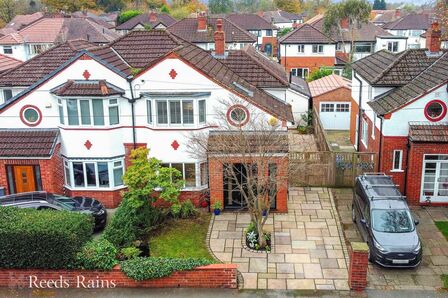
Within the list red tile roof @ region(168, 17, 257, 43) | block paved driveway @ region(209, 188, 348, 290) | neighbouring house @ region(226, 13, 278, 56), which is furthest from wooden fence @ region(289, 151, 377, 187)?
neighbouring house @ region(226, 13, 278, 56)

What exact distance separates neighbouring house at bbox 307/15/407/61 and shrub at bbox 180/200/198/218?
143 ft

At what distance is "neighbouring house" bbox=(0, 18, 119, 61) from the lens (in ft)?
185

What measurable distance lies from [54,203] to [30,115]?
15.1ft

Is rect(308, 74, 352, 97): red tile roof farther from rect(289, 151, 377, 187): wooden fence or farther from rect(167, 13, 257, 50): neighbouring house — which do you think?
rect(167, 13, 257, 50): neighbouring house

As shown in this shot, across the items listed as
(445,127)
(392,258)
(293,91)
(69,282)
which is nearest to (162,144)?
(69,282)

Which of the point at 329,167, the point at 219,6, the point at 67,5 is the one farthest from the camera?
the point at 219,6

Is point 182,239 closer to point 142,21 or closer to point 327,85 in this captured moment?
point 327,85

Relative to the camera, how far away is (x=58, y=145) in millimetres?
20891

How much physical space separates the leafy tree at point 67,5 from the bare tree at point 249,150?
283ft

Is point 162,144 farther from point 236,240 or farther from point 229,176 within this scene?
point 236,240

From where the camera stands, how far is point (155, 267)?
573 inches

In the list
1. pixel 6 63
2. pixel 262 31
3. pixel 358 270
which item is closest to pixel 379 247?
pixel 358 270

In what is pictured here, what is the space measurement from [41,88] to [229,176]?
8.94 meters

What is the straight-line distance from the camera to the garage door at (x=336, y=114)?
115 feet
